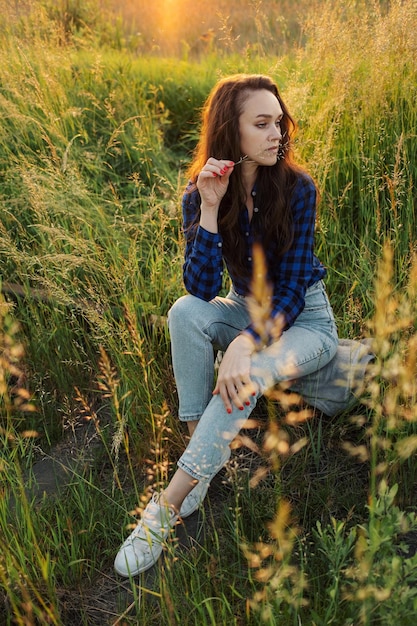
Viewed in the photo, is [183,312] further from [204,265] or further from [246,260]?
[246,260]

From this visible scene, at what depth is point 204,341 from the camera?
229 cm

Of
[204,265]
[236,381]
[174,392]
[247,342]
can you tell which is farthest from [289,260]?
[174,392]

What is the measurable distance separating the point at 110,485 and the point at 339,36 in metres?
2.48

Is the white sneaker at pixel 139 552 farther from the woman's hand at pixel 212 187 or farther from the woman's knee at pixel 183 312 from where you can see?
the woman's hand at pixel 212 187

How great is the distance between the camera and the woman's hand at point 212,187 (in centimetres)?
230

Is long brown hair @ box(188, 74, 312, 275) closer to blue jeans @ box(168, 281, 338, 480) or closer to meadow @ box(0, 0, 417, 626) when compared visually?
blue jeans @ box(168, 281, 338, 480)

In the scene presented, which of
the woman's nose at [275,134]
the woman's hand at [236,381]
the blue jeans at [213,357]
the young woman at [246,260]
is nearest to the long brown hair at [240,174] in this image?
the young woman at [246,260]

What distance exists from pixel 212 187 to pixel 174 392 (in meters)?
0.87

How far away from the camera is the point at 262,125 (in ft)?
7.64

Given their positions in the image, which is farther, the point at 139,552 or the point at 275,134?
the point at 275,134

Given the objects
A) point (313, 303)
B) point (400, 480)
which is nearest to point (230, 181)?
point (313, 303)

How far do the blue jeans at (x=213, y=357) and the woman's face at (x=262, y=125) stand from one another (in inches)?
21.5

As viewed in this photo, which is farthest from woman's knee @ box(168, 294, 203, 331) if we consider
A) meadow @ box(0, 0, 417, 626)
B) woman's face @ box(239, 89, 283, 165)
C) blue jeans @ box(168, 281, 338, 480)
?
woman's face @ box(239, 89, 283, 165)

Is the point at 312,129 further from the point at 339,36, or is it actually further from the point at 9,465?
the point at 9,465
